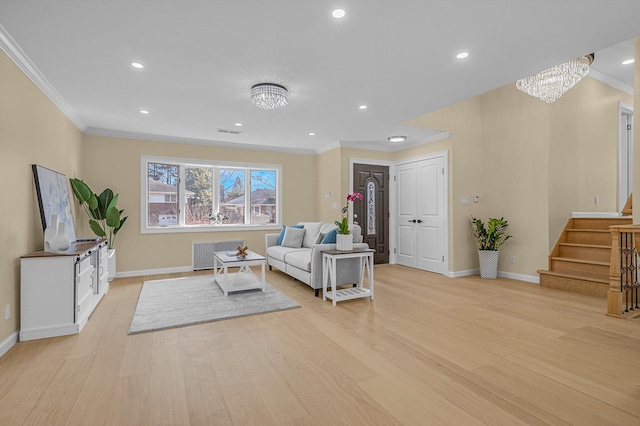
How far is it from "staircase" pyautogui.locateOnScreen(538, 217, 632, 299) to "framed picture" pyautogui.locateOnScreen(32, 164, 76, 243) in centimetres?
639

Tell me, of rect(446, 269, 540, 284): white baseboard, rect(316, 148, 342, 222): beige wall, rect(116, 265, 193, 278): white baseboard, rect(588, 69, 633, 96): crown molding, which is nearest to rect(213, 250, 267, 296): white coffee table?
rect(116, 265, 193, 278): white baseboard

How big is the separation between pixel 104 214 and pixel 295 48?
4247 mm

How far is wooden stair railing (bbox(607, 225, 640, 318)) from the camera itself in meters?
3.28

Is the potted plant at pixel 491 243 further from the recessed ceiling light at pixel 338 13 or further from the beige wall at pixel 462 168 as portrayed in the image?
the recessed ceiling light at pixel 338 13

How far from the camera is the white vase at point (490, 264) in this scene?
517 cm

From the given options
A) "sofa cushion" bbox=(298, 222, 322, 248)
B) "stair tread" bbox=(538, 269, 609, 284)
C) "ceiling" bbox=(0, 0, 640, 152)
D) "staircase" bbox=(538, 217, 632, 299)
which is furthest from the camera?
"sofa cushion" bbox=(298, 222, 322, 248)

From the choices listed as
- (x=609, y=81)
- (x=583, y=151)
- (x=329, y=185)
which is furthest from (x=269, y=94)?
(x=609, y=81)

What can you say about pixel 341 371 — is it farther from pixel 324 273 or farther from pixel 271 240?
pixel 271 240

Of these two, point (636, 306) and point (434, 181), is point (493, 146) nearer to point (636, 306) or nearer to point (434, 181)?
point (434, 181)

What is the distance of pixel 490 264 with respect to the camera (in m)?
5.18

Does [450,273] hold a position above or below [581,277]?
below

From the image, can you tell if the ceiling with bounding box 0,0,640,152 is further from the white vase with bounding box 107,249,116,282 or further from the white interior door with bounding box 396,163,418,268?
the white interior door with bounding box 396,163,418,268

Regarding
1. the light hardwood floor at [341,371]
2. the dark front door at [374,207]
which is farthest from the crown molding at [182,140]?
the light hardwood floor at [341,371]

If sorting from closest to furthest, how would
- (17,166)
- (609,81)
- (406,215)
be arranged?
(17,166)
(609,81)
(406,215)
